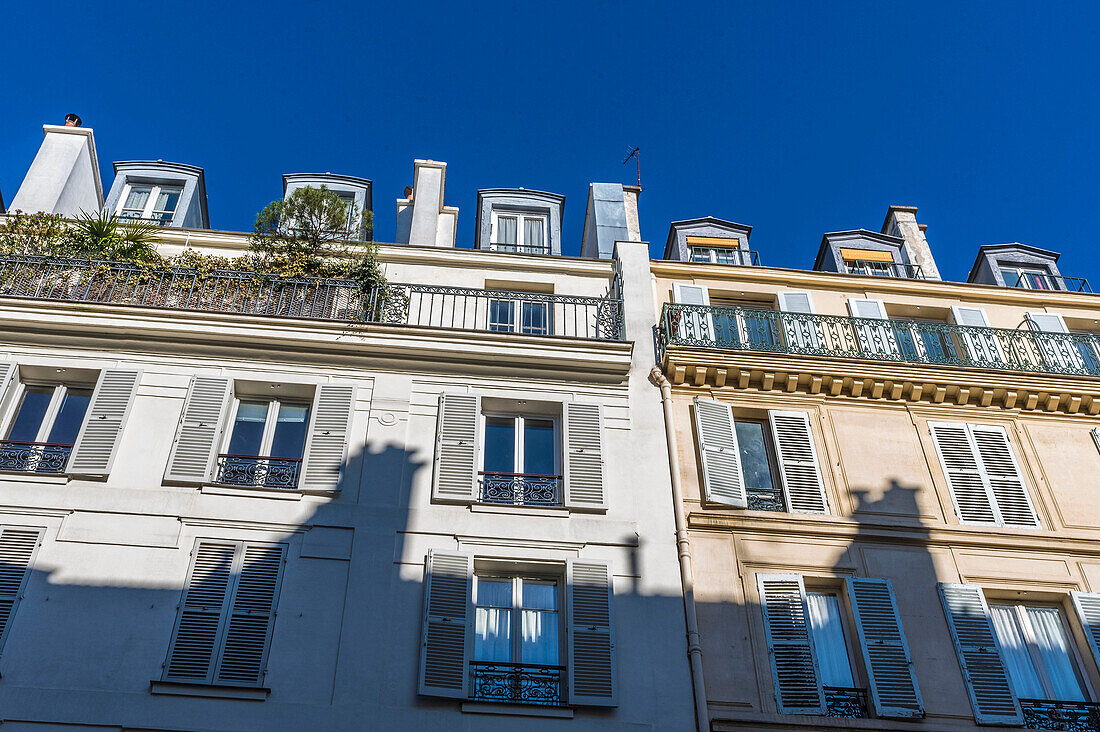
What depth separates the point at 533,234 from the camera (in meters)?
17.1

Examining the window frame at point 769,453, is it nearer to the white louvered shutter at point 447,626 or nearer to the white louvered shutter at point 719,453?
the white louvered shutter at point 719,453

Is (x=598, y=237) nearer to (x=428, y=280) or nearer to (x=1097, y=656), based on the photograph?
(x=428, y=280)

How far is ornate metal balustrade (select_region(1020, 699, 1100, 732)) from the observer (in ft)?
34.3

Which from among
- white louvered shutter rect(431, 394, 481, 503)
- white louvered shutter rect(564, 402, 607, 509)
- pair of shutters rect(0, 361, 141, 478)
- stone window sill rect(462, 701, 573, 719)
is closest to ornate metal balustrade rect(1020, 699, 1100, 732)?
stone window sill rect(462, 701, 573, 719)

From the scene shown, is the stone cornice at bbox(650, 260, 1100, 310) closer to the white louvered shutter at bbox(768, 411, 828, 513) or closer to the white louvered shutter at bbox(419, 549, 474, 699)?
the white louvered shutter at bbox(768, 411, 828, 513)

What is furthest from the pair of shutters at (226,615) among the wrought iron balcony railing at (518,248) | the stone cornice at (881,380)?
the wrought iron balcony railing at (518,248)

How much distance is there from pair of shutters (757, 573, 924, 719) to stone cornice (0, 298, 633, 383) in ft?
11.5

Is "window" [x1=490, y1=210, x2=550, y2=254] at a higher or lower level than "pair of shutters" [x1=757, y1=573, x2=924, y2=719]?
higher

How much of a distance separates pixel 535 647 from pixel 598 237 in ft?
26.1

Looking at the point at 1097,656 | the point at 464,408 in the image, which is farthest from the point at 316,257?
the point at 1097,656

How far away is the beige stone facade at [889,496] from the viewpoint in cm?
1055

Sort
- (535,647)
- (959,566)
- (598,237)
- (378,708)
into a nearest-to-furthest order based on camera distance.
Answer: (378,708)
(535,647)
(959,566)
(598,237)

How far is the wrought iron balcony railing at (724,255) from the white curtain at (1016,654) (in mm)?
7277

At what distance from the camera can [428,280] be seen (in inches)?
593
